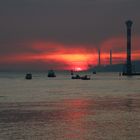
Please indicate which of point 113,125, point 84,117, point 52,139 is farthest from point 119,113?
point 52,139

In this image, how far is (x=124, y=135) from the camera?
40.0 meters

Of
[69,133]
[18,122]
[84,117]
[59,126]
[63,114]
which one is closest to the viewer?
[69,133]

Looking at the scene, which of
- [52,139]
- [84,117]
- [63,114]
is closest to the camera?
[52,139]

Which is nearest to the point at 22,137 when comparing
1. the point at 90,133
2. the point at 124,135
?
the point at 90,133

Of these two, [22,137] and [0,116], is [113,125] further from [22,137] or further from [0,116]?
[0,116]

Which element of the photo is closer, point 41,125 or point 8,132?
point 8,132

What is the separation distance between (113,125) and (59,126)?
17.1ft

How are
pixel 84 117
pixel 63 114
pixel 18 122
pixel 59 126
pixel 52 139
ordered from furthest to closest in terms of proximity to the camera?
pixel 63 114 → pixel 84 117 → pixel 18 122 → pixel 59 126 → pixel 52 139

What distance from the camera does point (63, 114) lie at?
58.1 metres

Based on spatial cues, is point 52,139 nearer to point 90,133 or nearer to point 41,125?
point 90,133

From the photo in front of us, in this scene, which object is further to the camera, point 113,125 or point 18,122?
point 18,122

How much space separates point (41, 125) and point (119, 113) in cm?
1446

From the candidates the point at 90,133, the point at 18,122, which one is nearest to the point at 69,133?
the point at 90,133

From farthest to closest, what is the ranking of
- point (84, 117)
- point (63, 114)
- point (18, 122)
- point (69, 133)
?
point (63, 114)
point (84, 117)
point (18, 122)
point (69, 133)
